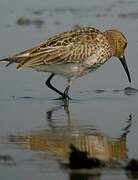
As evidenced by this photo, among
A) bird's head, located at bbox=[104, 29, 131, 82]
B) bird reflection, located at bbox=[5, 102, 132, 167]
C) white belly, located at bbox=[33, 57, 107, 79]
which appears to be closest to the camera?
bird reflection, located at bbox=[5, 102, 132, 167]

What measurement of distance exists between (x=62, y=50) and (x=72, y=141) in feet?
9.95

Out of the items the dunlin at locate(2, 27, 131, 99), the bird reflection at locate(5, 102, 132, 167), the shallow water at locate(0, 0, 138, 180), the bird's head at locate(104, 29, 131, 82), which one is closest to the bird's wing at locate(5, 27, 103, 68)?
the dunlin at locate(2, 27, 131, 99)

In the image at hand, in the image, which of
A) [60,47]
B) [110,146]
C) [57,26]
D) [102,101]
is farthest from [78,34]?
[57,26]

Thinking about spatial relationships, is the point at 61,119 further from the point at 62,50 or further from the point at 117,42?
the point at 117,42

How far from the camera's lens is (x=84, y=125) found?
29.7 feet

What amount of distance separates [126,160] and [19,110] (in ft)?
9.68

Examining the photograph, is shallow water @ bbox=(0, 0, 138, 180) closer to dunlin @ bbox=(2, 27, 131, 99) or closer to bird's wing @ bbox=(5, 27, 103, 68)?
dunlin @ bbox=(2, 27, 131, 99)

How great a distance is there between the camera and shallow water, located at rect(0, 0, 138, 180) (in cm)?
705

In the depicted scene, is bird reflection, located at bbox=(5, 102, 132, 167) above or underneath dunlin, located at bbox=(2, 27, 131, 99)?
underneath

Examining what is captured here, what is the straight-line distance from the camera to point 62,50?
11.0 m

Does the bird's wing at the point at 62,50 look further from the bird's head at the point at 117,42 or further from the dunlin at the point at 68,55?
the bird's head at the point at 117,42

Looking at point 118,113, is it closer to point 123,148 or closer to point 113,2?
point 123,148

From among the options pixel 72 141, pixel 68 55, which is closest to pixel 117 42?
pixel 68 55

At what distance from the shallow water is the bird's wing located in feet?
1.60
